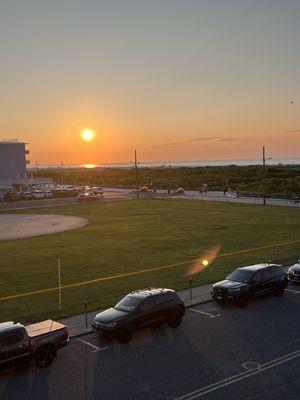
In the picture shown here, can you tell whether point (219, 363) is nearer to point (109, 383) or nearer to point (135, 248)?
point (109, 383)

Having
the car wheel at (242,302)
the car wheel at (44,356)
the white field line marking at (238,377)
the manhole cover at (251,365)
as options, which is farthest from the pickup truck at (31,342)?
the car wheel at (242,302)

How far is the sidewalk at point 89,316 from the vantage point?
A: 19047 millimetres

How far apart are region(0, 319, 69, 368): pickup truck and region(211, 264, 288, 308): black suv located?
A: 26.9 feet

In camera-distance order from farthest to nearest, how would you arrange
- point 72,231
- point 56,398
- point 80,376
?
point 72,231
point 80,376
point 56,398

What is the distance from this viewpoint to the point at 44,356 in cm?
1572

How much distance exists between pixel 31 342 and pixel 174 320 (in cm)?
589

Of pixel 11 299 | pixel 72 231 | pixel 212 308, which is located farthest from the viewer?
pixel 72 231

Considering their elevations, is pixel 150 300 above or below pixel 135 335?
above

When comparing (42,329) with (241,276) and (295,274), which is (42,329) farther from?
(295,274)

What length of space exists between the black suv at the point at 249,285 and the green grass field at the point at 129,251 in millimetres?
3145

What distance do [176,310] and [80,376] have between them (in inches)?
215

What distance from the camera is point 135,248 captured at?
1406 inches

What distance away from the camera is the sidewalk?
62.5ft

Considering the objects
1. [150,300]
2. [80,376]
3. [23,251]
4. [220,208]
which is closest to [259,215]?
[220,208]
